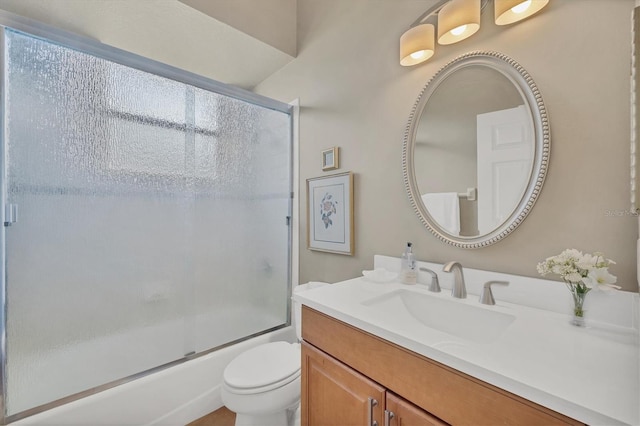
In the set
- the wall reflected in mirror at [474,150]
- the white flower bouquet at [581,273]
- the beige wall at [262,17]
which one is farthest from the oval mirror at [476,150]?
the beige wall at [262,17]

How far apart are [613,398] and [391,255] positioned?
95cm

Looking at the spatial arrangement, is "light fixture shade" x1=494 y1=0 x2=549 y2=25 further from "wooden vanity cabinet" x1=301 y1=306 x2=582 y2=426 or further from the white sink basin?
"wooden vanity cabinet" x1=301 y1=306 x2=582 y2=426

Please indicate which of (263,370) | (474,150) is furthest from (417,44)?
(263,370)

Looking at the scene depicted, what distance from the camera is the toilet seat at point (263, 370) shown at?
3.94 feet

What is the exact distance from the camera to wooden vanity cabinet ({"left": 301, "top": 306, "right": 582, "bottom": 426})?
1.89 feet

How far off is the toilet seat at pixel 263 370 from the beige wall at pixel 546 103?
21.3 inches

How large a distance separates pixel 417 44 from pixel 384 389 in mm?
1382

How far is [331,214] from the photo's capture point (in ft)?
5.74

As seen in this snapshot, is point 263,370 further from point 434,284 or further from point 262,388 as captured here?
point 434,284

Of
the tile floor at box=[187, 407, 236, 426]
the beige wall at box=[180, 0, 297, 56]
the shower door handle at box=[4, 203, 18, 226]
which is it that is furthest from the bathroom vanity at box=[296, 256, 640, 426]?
the beige wall at box=[180, 0, 297, 56]

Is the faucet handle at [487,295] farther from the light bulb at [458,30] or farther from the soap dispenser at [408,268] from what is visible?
the light bulb at [458,30]

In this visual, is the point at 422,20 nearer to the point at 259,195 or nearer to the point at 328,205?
the point at 328,205

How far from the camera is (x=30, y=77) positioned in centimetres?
118

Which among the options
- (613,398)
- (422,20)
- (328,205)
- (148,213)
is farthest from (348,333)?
(422,20)
